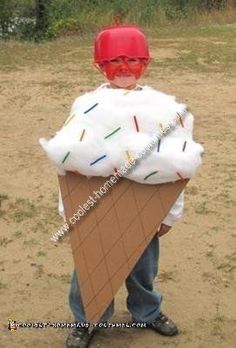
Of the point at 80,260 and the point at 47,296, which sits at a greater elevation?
the point at 80,260

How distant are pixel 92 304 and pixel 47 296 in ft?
2.25

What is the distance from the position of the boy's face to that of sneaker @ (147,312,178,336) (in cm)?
107

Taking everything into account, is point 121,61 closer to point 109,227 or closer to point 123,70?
point 123,70

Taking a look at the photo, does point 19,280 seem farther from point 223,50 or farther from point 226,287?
point 223,50

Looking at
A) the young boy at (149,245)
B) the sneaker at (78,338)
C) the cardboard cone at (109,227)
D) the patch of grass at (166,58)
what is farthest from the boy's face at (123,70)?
the patch of grass at (166,58)

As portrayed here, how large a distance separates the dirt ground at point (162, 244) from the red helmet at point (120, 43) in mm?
1244

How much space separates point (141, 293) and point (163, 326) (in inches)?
9.0

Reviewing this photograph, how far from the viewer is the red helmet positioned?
84.7 inches

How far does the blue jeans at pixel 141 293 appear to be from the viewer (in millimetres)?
2453

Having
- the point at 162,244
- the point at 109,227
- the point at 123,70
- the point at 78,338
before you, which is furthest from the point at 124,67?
the point at 162,244

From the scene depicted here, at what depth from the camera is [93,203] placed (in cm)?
230

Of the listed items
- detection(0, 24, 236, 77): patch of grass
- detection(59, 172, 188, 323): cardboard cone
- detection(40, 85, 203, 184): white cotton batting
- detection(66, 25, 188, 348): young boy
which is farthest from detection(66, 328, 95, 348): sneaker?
detection(0, 24, 236, 77): patch of grass

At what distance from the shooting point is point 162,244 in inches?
138

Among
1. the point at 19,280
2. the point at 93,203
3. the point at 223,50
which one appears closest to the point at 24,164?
the point at 19,280
